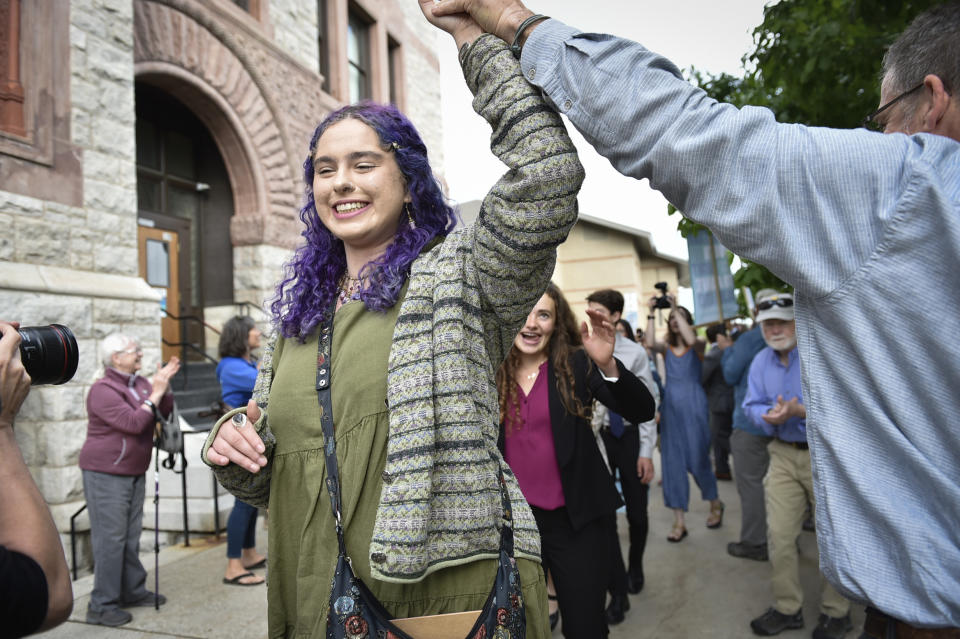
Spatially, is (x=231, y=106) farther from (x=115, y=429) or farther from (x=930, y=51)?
(x=930, y=51)

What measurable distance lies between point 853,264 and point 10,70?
275 inches

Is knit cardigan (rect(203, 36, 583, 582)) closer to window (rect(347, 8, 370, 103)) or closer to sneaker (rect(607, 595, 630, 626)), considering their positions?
sneaker (rect(607, 595, 630, 626))

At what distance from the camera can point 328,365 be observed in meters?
1.46

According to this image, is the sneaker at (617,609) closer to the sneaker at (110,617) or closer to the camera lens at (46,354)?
the sneaker at (110,617)

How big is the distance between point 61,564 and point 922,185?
1762mm

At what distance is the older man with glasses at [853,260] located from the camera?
2.85 feet

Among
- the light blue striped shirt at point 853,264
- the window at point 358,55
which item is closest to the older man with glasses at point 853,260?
the light blue striped shirt at point 853,264

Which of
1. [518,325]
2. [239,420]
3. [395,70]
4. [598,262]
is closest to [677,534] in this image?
[518,325]

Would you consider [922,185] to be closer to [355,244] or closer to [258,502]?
[355,244]

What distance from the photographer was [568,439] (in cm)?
301

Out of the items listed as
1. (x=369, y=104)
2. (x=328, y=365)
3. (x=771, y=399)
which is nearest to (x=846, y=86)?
(x=771, y=399)

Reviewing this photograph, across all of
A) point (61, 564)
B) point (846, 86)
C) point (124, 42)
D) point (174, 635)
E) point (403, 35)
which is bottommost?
point (174, 635)

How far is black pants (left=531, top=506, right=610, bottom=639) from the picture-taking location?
2.67 m

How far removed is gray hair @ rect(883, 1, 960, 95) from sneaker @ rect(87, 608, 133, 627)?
5.08m
